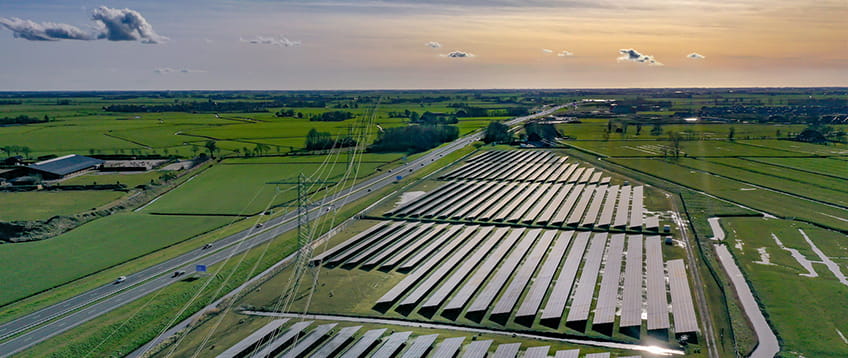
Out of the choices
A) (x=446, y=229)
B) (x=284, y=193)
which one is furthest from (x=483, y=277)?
(x=284, y=193)

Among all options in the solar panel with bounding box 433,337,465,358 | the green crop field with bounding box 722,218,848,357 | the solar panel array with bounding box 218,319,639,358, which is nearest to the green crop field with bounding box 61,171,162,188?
the solar panel array with bounding box 218,319,639,358

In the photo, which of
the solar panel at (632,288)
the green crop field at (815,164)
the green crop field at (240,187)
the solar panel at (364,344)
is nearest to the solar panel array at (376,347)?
the solar panel at (364,344)

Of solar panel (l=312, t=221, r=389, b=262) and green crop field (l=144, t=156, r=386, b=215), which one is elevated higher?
green crop field (l=144, t=156, r=386, b=215)

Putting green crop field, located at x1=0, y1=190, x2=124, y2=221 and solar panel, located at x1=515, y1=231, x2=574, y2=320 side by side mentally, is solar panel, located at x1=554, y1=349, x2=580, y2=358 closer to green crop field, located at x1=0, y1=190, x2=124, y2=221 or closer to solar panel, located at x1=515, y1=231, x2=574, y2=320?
solar panel, located at x1=515, y1=231, x2=574, y2=320

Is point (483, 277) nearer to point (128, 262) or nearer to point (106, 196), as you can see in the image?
point (128, 262)

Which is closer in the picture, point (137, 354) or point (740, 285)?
point (137, 354)
